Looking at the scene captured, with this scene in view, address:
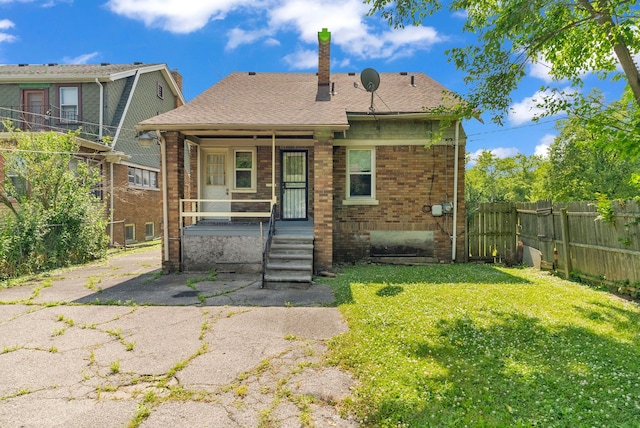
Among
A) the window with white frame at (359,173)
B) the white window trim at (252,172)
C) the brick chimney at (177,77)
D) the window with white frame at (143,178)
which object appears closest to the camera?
the window with white frame at (359,173)

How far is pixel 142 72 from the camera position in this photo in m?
17.7

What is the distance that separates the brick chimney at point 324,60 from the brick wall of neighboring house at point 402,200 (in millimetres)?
2904

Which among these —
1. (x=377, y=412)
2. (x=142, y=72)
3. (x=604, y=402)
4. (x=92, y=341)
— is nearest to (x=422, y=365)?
(x=377, y=412)

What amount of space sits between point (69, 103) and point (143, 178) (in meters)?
4.41

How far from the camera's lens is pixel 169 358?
431 centimetres

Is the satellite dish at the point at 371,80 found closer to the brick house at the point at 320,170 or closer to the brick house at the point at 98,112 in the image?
the brick house at the point at 320,170

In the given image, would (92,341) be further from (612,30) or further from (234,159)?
(612,30)

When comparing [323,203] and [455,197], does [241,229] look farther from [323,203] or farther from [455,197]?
[455,197]

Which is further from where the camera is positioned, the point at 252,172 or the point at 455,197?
the point at 252,172

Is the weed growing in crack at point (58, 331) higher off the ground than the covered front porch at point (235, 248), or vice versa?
the covered front porch at point (235, 248)

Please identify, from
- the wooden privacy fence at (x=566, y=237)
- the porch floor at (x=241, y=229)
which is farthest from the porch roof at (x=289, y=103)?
the wooden privacy fence at (x=566, y=237)

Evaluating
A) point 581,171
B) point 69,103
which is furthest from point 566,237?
point 69,103

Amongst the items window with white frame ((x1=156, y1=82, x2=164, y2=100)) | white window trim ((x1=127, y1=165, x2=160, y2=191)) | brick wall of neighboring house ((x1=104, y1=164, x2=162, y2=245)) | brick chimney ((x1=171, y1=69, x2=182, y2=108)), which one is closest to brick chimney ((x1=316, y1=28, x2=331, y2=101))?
brick wall of neighboring house ((x1=104, y1=164, x2=162, y2=245))

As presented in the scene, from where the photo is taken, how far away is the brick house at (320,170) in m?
9.17
